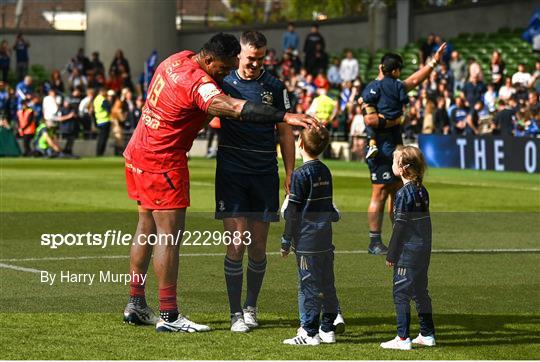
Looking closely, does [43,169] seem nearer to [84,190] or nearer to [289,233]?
[84,190]

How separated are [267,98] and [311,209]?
46.1 inches

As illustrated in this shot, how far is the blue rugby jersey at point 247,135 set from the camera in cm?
973

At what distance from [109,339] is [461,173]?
21412mm

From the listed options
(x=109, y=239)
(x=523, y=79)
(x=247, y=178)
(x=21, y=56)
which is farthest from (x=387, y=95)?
(x=21, y=56)

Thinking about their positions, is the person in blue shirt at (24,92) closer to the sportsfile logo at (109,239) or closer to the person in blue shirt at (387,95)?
the sportsfile logo at (109,239)

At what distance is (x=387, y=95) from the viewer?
14570 mm

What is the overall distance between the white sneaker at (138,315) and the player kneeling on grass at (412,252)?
1.93 metres

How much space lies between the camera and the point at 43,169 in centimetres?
3184

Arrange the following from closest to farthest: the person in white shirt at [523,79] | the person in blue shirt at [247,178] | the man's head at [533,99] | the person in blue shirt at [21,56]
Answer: the person in blue shirt at [247,178], the man's head at [533,99], the person in white shirt at [523,79], the person in blue shirt at [21,56]

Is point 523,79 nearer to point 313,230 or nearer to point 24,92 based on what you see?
point 24,92

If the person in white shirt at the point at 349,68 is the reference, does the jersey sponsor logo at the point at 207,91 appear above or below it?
below

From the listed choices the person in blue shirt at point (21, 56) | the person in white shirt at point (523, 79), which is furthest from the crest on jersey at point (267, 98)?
the person in blue shirt at point (21, 56)

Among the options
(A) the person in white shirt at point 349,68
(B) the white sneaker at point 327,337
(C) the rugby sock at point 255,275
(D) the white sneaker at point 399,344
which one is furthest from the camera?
(A) the person in white shirt at point 349,68

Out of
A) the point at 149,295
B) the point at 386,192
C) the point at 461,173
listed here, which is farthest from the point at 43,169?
the point at 149,295
